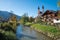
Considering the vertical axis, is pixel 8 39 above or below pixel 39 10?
below

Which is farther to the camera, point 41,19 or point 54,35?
point 41,19

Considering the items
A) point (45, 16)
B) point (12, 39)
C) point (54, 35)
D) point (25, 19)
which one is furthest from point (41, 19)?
point (12, 39)

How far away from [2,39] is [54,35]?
1062 cm

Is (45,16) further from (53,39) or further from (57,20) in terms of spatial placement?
(53,39)

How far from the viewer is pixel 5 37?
599 inches

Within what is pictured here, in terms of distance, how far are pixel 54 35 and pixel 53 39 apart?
1.20 meters

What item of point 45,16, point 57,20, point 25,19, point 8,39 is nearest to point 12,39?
point 8,39

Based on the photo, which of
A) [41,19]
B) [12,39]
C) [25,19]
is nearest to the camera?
[12,39]

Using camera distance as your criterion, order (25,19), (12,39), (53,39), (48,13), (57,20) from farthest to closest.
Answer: (25,19) → (48,13) → (57,20) → (53,39) → (12,39)

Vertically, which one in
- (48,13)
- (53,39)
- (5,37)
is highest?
(48,13)

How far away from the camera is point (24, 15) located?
8138 centimetres

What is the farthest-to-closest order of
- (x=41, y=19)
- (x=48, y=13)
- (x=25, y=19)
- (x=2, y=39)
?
(x=25, y=19), (x=41, y=19), (x=48, y=13), (x=2, y=39)

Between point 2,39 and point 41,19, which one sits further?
point 41,19

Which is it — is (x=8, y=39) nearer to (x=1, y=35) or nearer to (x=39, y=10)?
(x=1, y=35)
